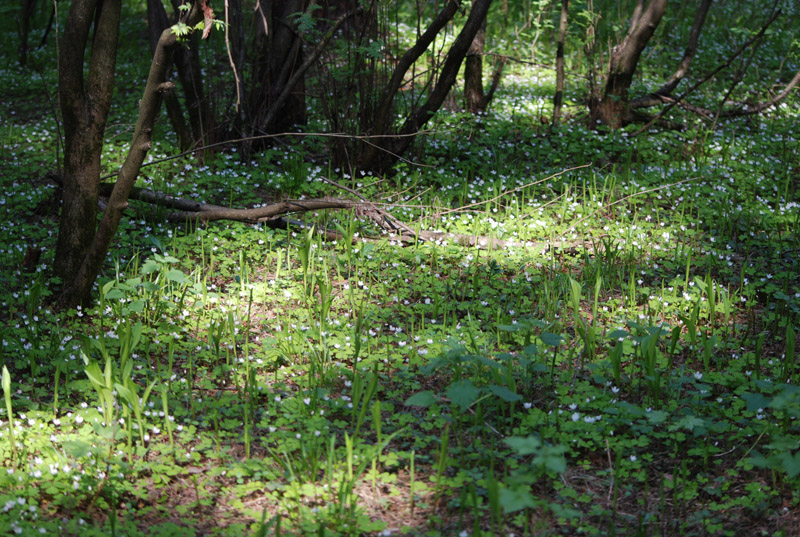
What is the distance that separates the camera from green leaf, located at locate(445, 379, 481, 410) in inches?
109

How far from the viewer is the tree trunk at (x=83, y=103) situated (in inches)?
152

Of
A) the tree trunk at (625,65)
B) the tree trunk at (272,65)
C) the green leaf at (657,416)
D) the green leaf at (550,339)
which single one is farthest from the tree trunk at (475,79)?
the green leaf at (657,416)

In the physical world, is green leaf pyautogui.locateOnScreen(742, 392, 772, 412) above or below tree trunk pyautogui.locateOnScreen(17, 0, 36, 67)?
below

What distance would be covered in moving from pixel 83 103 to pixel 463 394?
2770 millimetres

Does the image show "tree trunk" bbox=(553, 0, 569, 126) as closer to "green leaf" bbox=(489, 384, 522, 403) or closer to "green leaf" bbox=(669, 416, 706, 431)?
"green leaf" bbox=(669, 416, 706, 431)

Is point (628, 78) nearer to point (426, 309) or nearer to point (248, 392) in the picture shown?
point (426, 309)

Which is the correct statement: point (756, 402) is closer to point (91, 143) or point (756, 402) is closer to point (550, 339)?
point (550, 339)

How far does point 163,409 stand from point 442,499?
1.31 meters

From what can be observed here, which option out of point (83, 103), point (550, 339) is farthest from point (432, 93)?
Result: point (550, 339)

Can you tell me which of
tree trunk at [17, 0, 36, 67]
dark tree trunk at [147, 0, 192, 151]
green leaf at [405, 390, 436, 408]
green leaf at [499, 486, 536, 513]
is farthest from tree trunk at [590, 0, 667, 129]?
tree trunk at [17, 0, 36, 67]

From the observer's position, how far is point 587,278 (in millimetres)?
4586

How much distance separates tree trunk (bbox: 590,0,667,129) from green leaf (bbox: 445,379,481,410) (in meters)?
5.44

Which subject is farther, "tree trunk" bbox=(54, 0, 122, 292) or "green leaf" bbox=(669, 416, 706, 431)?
"tree trunk" bbox=(54, 0, 122, 292)

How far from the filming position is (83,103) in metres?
3.93
